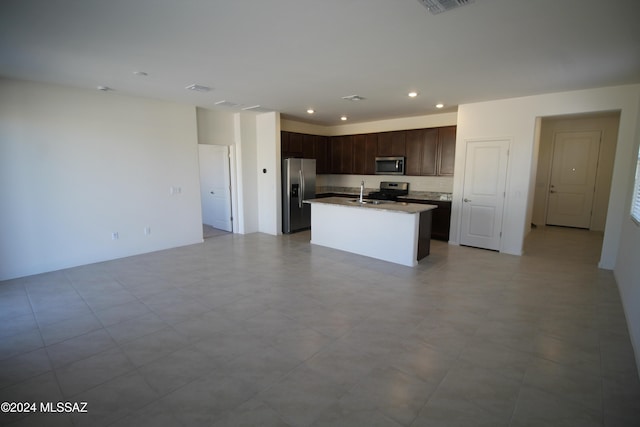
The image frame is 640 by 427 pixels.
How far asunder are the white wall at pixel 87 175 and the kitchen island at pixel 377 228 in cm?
277

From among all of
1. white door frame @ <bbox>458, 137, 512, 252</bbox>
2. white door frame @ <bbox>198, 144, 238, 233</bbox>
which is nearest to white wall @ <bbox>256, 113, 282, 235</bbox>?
white door frame @ <bbox>198, 144, 238, 233</bbox>

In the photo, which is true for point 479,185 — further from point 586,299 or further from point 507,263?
point 586,299

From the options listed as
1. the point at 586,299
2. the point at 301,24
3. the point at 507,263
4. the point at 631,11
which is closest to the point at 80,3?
the point at 301,24

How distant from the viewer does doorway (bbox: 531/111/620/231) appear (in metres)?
7.14

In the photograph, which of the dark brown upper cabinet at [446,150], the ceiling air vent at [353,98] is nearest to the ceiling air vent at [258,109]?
the ceiling air vent at [353,98]

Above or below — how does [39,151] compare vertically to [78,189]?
above

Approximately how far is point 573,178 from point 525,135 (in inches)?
153

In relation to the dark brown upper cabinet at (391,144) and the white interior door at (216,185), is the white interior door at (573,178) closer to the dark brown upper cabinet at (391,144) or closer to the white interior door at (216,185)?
the dark brown upper cabinet at (391,144)

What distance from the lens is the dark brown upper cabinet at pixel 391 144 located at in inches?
278

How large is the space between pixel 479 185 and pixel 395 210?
2.15 m

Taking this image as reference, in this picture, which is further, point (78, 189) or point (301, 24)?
point (78, 189)

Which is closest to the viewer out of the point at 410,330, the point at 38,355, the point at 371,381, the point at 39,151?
the point at 371,381

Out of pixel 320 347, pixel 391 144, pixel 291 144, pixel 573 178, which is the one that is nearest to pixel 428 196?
pixel 391 144

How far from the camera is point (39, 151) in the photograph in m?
4.27
